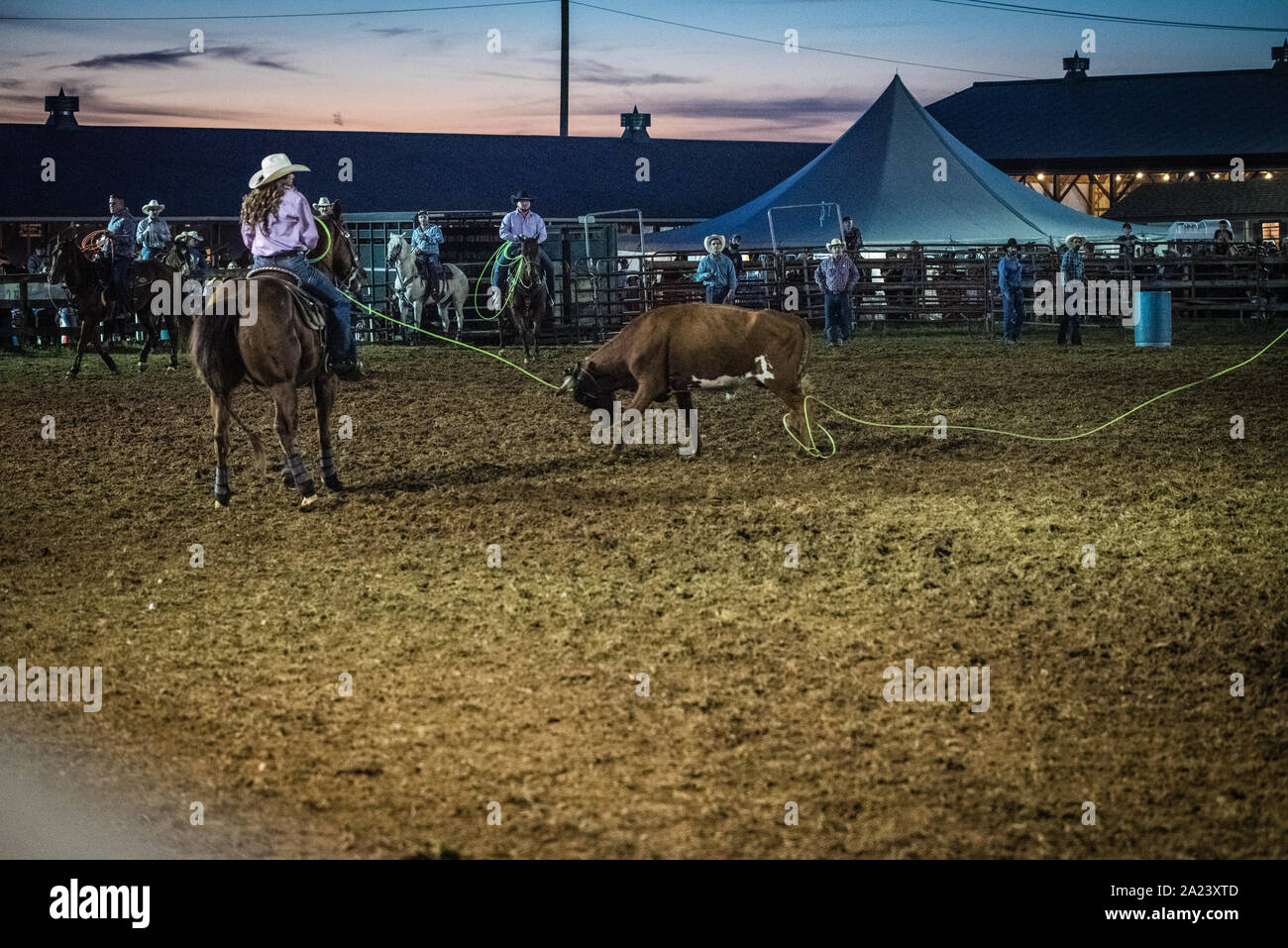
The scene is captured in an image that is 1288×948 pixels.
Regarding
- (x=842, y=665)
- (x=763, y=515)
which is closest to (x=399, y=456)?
(x=763, y=515)

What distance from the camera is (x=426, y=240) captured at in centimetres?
2491

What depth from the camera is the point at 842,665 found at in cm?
590

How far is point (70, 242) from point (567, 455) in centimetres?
1159

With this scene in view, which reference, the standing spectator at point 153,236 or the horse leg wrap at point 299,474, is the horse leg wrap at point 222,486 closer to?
the horse leg wrap at point 299,474

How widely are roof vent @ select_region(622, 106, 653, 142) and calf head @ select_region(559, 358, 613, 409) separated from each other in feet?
148

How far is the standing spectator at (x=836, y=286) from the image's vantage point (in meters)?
23.3

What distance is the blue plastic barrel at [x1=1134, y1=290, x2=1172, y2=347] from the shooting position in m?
21.8

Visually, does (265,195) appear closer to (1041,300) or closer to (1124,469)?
(1124,469)

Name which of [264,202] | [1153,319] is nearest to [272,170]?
[264,202]

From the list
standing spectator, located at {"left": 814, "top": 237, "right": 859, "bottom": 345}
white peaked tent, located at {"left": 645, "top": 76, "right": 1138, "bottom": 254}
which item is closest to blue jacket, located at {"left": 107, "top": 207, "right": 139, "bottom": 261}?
standing spectator, located at {"left": 814, "top": 237, "right": 859, "bottom": 345}

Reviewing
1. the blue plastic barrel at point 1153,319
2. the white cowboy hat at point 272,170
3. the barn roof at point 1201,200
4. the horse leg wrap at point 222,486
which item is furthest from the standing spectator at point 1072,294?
the barn roof at point 1201,200

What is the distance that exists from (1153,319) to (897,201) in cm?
1041

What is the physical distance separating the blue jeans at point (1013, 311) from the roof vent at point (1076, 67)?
41.5 m

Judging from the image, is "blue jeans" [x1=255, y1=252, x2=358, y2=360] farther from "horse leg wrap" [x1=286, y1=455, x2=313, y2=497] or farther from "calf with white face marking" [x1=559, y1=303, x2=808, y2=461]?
"calf with white face marking" [x1=559, y1=303, x2=808, y2=461]
